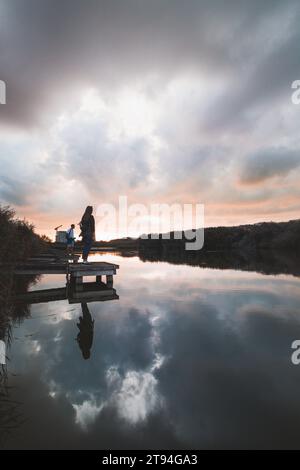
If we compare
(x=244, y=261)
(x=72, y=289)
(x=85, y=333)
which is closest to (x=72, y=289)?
(x=72, y=289)

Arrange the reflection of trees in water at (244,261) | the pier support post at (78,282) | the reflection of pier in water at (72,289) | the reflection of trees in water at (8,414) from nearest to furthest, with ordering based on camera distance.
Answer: the reflection of trees in water at (8,414), the reflection of pier in water at (72,289), the pier support post at (78,282), the reflection of trees in water at (244,261)

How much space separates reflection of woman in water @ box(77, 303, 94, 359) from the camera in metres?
5.70

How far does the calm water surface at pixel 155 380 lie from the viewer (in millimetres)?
3148

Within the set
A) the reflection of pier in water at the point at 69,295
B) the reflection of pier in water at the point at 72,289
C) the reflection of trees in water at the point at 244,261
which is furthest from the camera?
the reflection of trees in water at the point at 244,261

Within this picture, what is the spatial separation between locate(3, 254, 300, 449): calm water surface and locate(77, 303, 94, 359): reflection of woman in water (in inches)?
2.2

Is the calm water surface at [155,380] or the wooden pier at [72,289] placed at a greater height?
the wooden pier at [72,289]

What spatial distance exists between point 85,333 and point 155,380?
302cm

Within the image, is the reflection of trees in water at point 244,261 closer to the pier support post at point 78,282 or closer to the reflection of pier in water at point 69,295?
the reflection of pier in water at point 69,295

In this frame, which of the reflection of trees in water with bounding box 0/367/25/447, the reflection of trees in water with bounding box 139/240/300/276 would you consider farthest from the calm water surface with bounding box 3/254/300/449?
the reflection of trees in water with bounding box 139/240/300/276

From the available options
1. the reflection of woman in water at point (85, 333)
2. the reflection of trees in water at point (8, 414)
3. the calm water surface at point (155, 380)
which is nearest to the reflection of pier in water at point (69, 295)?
the calm water surface at point (155, 380)

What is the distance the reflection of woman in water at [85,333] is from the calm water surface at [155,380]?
5 cm

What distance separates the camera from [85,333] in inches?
267
